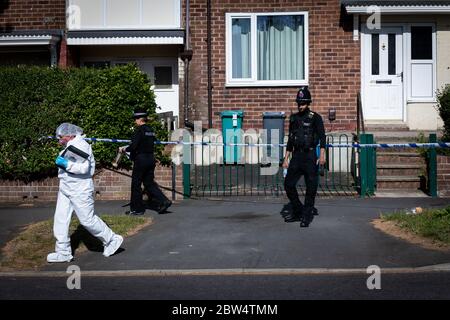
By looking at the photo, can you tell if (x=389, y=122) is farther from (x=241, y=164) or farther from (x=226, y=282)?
(x=226, y=282)

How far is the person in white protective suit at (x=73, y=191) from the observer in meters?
8.80

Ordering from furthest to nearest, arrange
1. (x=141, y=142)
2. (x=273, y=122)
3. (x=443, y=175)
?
(x=273, y=122), (x=443, y=175), (x=141, y=142)

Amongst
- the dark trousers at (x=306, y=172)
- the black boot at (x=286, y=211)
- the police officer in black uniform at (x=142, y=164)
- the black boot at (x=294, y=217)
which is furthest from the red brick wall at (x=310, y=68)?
the dark trousers at (x=306, y=172)

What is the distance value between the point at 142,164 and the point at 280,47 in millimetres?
7185

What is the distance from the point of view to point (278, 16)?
1769cm

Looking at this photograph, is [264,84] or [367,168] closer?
[367,168]

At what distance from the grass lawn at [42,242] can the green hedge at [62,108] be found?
219cm

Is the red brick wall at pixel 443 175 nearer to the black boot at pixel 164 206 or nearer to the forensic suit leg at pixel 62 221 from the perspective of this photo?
the black boot at pixel 164 206

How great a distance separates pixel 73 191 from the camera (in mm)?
8820

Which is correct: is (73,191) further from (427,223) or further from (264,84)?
(264,84)

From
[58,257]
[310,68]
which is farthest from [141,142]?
[310,68]

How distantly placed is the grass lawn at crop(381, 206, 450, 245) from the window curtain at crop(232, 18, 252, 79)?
24.6ft
